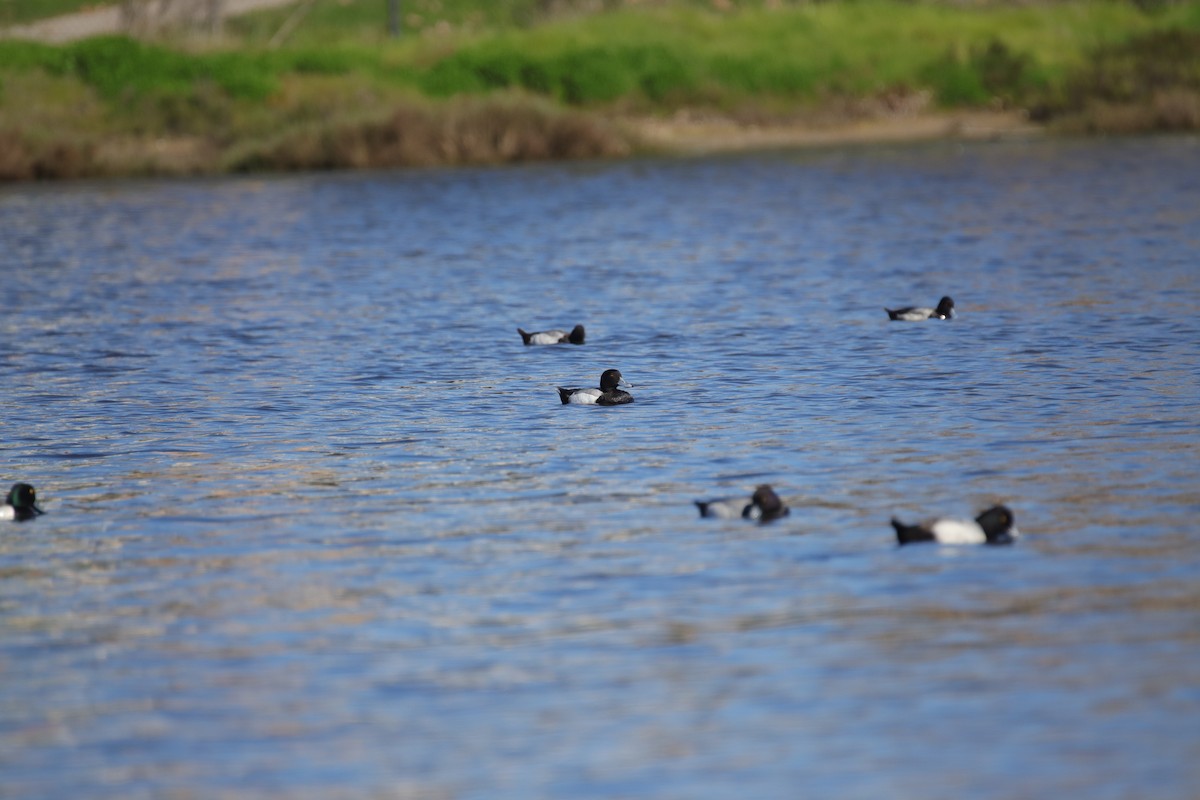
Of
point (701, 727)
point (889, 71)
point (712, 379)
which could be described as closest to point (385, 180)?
point (889, 71)

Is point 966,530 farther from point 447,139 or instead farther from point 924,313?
point 447,139

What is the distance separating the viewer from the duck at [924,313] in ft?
73.5

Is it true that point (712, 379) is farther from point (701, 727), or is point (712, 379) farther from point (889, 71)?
point (889, 71)

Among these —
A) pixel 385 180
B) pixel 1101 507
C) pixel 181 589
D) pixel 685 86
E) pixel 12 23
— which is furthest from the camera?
pixel 12 23

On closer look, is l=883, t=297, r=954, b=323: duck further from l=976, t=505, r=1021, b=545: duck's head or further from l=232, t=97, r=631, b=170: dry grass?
l=232, t=97, r=631, b=170: dry grass

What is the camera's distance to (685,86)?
5347cm

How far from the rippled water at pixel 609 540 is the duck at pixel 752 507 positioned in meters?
0.09

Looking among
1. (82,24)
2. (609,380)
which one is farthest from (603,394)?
(82,24)

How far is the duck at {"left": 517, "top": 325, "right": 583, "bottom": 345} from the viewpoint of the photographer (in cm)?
2214

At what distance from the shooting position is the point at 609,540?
40.7ft

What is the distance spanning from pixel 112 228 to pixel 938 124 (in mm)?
24947

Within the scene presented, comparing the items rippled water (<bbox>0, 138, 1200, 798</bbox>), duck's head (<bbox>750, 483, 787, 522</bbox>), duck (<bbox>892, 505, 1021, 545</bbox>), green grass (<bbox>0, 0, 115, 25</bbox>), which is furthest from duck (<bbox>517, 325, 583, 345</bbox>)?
green grass (<bbox>0, 0, 115, 25</bbox>)

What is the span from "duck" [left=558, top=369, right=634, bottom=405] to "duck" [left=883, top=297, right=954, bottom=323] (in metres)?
5.60

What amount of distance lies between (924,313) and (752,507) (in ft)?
33.5
